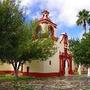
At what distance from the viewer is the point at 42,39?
52125mm

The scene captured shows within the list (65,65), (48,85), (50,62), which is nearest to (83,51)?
(50,62)

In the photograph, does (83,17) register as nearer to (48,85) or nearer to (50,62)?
(50,62)

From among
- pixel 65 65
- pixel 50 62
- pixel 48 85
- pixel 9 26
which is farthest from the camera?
pixel 65 65

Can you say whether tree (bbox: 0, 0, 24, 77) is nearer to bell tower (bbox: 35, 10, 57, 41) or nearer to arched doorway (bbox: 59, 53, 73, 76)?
bell tower (bbox: 35, 10, 57, 41)

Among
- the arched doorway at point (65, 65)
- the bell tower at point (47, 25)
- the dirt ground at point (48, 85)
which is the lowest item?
the dirt ground at point (48, 85)

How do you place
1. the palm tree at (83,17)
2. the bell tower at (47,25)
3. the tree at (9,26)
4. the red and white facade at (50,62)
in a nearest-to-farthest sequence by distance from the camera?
the tree at (9,26)
the red and white facade at (50,62)
the bell tower at (47,25)
the palm tree at (83,17)

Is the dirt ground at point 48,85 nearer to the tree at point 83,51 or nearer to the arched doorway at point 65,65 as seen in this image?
the tree at point 83,51

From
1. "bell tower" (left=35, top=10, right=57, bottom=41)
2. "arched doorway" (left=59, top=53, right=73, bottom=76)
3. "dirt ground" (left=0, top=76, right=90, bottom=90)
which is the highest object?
"bell tower" (left=35, top=10, right=57, bottom=41)

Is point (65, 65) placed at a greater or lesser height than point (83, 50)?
lesser

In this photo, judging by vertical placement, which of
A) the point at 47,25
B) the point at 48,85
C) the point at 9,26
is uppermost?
the point at 47,25

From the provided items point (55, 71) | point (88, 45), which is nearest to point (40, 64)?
point (55, 71)

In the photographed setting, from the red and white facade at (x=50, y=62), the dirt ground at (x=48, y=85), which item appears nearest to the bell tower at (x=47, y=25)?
the red and white facade at (x=50, y=62)

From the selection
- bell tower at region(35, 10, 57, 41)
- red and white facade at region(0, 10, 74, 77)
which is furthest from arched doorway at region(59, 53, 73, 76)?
bell tower at region(35, 10, 57, 41)

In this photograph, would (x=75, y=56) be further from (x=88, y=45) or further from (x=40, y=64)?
(x=40, y=64)
